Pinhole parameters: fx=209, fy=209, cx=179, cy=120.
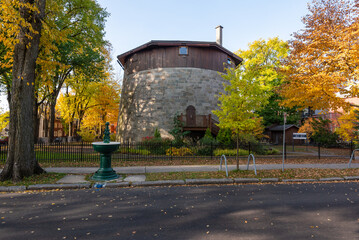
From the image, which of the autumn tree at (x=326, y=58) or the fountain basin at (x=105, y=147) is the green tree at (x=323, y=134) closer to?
the autumn tree at (x=326, y=58)

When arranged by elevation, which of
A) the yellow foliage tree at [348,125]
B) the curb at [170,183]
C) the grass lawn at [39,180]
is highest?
the yellow foliage tree at [348,125]

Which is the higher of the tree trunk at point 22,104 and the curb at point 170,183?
the tree trunk at point 22,104

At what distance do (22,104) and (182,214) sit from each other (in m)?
6.82

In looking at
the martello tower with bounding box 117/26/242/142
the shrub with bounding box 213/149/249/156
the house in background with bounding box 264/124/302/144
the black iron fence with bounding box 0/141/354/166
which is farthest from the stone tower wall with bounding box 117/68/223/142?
the house in background with bounding box 264/124/302/144

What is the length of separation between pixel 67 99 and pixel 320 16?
31.2m

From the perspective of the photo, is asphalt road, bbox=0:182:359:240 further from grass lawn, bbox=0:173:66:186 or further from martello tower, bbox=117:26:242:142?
martello tower, bbox=117:26:242:142

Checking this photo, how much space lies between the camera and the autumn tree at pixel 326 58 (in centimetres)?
1260

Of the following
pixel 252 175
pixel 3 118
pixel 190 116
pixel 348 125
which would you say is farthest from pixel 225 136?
pixel 3 118

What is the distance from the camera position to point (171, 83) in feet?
71.1

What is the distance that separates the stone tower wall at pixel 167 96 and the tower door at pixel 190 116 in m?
0.37

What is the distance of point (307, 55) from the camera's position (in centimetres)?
1424

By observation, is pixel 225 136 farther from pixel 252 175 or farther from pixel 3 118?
pixel 3 118

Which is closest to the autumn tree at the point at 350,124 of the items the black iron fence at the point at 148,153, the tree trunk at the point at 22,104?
the black iron fence at the point at 148,153

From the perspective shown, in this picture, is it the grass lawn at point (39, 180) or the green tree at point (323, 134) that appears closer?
the grass lawn at point (39, 180)
